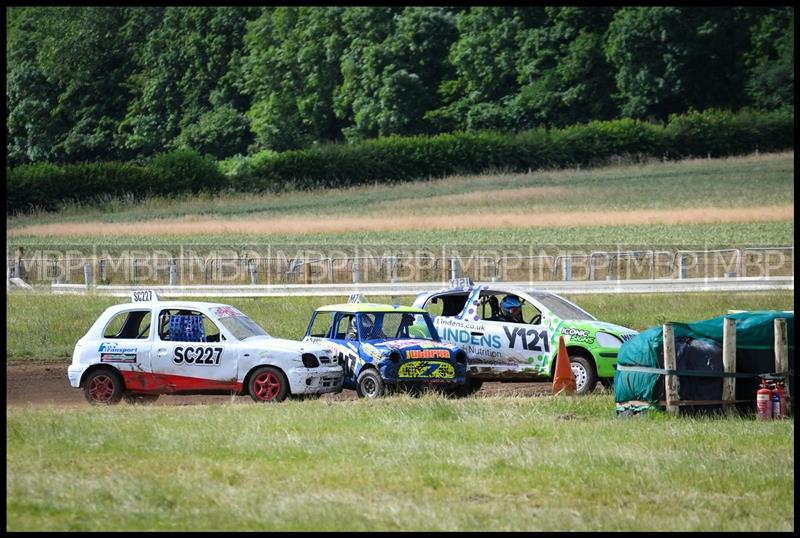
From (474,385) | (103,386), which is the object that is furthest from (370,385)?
(103,386)

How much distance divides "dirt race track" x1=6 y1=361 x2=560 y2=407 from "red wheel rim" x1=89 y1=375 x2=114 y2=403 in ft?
0.78

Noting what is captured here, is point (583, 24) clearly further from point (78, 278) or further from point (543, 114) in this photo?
point (78, 278)

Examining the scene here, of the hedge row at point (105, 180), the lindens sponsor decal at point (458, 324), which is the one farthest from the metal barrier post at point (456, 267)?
the hedge row at point (105, 180)

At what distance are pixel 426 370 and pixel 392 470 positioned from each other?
6356 millimetres

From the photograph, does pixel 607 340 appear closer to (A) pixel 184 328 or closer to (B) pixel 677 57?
(A) pixel 184 328

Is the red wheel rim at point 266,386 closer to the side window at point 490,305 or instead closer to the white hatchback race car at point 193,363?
the white hatchback race car at point 193,363

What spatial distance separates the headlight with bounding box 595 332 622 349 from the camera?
2006cm

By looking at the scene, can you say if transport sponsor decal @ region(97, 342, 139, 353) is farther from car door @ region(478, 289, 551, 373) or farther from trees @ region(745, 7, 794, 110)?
trees @ region(745, 7, 794, 110)

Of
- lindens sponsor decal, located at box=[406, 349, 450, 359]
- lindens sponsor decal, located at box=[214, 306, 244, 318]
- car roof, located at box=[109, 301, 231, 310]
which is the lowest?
lindens sponsor decal, located at box=[406, 349, 450, 359]

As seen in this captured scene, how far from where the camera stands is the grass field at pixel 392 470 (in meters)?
11.1

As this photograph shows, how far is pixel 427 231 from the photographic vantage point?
59750 millimetres

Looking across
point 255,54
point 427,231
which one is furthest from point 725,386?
point 255,54

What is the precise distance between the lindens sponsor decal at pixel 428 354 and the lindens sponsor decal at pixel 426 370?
0.09 metres

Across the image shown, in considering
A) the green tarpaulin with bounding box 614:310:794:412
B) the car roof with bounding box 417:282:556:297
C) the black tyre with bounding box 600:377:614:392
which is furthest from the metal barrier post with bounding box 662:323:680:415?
the car roof with bounding box 417:282:556:297
